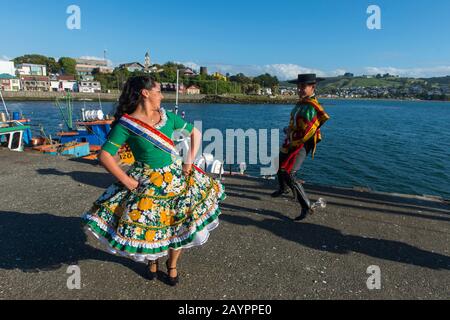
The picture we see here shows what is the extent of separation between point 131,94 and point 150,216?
122 centimetres

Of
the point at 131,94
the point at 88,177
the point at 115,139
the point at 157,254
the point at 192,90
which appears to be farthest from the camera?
the point at 192,90

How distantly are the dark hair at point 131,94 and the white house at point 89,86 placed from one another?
110 m

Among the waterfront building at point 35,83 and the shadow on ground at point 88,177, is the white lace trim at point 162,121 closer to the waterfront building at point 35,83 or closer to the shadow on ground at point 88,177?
the shadow on ground at point 88,177

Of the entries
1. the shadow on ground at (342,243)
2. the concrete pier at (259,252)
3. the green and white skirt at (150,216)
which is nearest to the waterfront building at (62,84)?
the concrete pier at (259,252)

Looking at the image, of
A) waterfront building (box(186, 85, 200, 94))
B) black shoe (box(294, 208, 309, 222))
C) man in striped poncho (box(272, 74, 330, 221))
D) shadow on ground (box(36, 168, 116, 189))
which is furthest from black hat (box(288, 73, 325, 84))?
waterfront building (box(186, 85, 200, 94))

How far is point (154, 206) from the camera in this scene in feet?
9.69

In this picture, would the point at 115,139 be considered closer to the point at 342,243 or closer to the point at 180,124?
the point at 180,124

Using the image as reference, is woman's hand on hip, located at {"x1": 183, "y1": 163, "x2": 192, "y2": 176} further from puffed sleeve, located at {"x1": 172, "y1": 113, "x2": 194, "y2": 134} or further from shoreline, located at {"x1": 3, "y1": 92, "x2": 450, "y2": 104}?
shoreline, located at {"x1": 3, "y1": 92, "x2": 450, "y2": 104}

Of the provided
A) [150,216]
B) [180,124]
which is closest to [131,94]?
[180,124]

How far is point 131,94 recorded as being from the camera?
286 cm

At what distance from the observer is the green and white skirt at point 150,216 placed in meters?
2.90

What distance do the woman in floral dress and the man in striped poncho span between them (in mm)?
2668

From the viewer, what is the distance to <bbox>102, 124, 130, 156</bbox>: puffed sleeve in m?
2.73
